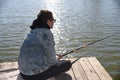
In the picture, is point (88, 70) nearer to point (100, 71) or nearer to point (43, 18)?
point (100, 71)

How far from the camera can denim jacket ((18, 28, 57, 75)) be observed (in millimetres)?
6223

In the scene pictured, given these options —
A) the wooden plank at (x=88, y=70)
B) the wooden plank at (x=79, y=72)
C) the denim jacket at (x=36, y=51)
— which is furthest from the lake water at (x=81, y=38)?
the denim jacket at (x=36, y=51)

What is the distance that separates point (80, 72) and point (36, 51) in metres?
2.19

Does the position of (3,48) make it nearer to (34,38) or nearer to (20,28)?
(20,28)

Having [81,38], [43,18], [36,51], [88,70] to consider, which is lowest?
[81,38]

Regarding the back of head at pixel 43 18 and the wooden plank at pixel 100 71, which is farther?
the wooden plank at pixel 100 71

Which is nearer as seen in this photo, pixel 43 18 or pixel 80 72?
pixel 43 18

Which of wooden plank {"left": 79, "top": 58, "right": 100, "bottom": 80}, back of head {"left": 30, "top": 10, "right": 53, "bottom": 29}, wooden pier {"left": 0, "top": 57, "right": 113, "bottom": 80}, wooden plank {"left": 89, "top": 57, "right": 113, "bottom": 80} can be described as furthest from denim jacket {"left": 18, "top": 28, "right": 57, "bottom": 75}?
wooden plank {"left": 89, "top": 57, "right": 113, "bottom": 80}

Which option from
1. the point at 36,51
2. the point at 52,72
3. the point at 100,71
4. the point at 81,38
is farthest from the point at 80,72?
the point at 81,38

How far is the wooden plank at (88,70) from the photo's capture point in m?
7.59

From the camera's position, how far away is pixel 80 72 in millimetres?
7996

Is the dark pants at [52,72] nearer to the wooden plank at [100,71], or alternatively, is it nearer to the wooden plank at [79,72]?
the wooden plank at [79,72]

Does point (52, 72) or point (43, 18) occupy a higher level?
point (43, 18)

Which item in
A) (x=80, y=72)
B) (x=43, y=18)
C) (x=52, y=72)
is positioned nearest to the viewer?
(x=43, y=18)
